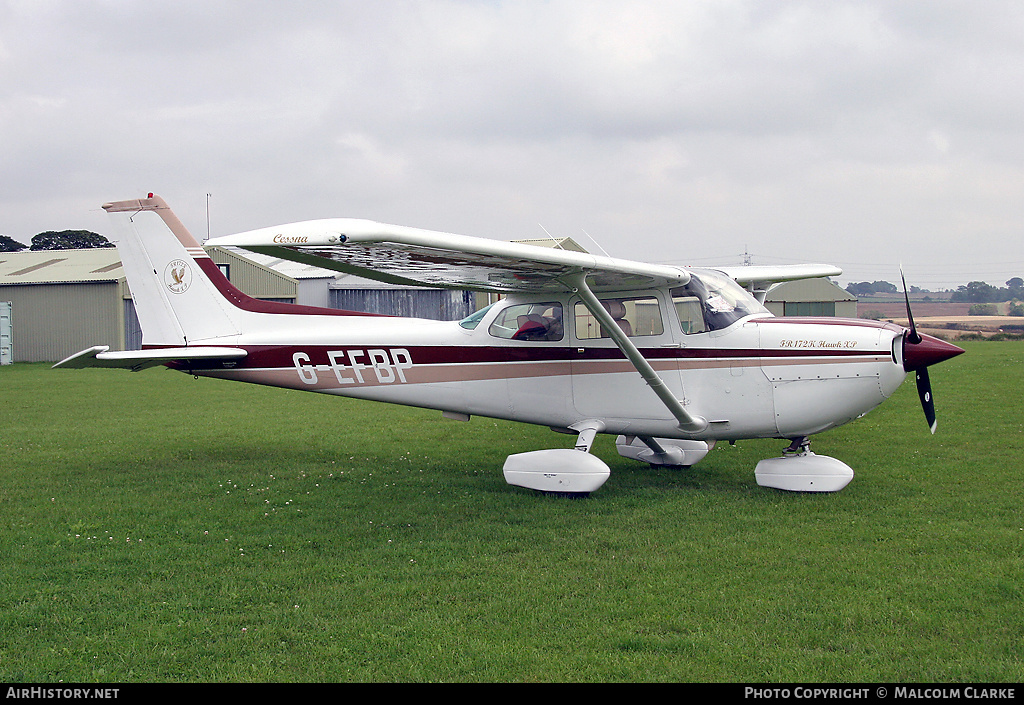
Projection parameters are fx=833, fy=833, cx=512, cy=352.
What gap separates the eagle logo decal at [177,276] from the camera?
10.1m

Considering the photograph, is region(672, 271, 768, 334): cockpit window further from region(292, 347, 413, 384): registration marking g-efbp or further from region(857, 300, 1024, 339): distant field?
region(857, 300, 1024, 339): distant field

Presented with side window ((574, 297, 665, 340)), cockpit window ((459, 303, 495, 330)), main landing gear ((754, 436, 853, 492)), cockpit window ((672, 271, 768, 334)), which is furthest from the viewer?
cockpit window ((459, 303, 495, 330))

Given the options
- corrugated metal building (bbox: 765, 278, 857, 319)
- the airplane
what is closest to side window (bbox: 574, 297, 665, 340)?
the airplane

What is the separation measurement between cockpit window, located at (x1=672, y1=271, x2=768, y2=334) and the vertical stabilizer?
17.4 ft

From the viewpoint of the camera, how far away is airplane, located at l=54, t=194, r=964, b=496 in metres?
7.65

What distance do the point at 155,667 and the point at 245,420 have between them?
418 inches

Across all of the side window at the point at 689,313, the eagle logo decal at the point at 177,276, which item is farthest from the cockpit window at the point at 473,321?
the eagle logo decal at the point at 177,276

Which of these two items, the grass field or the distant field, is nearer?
the grass field

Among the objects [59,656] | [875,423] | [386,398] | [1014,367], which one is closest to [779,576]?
[59,656]

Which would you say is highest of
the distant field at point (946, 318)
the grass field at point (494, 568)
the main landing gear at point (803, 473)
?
the distant field at point (946, 318)

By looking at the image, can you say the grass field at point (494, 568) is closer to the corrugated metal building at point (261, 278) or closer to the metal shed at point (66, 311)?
the metal shed at point (66, 311)

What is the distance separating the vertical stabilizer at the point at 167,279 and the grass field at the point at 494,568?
5.38ft

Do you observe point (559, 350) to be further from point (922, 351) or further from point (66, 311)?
point (66, 311)
